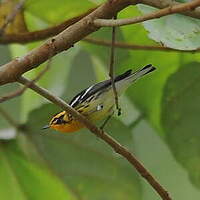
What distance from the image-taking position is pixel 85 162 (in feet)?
4.53

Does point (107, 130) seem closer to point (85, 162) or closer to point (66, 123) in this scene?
point (85, 162)

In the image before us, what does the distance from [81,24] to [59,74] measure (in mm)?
742

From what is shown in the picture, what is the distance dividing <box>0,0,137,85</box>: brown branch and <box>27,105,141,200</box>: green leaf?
0.55 meters

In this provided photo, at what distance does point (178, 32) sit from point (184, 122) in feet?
1.33

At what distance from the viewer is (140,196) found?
52.9 inches

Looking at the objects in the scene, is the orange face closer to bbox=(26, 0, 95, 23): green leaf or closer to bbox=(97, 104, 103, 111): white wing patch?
bbox=(97, 104, 103, 111): white wing patch

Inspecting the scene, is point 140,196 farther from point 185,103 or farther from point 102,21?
point 102,21

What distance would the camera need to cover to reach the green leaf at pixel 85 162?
1.34 metres

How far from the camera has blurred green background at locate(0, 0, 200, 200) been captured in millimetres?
1245

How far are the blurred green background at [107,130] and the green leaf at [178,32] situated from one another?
0.26 metres

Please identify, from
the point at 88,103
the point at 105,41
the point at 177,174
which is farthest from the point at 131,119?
the point at 88,103

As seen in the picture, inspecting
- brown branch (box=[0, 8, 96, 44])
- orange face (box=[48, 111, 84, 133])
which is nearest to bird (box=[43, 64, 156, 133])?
orange face (box=[48, 111, 84, 133])

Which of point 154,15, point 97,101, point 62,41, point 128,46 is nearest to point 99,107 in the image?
point 97,101

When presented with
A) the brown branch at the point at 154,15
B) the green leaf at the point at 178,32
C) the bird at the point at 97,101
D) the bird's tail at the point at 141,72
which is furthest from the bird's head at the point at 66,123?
the brown branch at the point at 154,15
